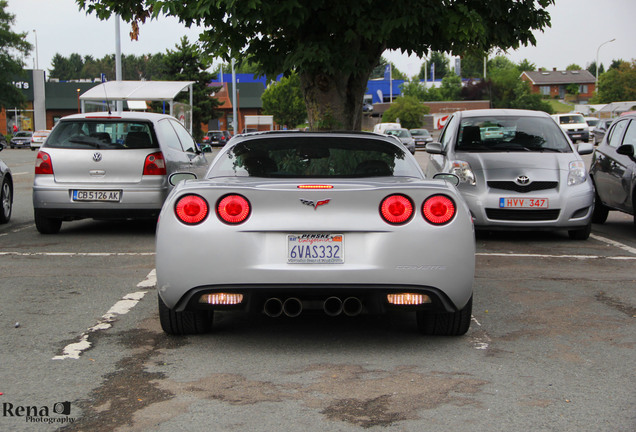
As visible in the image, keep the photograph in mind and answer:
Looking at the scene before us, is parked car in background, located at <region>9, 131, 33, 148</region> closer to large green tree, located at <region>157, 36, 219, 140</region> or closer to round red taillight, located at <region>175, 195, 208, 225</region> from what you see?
large green tree, located at <region>157, 36, 219, 140</region>

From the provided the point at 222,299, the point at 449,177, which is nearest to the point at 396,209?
the point at 222,299

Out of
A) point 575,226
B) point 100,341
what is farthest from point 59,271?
point 575,226

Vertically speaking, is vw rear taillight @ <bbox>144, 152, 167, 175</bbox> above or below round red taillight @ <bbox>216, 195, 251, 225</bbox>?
above

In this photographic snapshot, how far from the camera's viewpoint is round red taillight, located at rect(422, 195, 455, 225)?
499 cm

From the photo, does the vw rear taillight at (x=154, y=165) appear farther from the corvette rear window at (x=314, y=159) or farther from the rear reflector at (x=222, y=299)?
the rear reflector at (x=222, y=299)

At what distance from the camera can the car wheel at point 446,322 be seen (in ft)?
17.6

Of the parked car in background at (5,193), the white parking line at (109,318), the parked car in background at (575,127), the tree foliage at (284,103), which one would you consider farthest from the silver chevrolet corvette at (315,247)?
the tree foliage at (284,103)

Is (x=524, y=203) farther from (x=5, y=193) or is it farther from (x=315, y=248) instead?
(x=5, y=193)

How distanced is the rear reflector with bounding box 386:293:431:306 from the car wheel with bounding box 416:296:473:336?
17.8 inches

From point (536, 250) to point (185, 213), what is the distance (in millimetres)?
5942

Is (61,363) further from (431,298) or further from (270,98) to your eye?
(270,98)

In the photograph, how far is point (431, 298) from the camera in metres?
4.98

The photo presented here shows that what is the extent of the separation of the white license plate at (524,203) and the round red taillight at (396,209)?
5.69 meters

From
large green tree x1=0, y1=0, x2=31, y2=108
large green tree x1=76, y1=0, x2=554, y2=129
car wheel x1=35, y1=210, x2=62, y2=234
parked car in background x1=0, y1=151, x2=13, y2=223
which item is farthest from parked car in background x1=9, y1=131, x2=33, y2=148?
car wheel x1=35, y1=210, x2=62, y2=234
